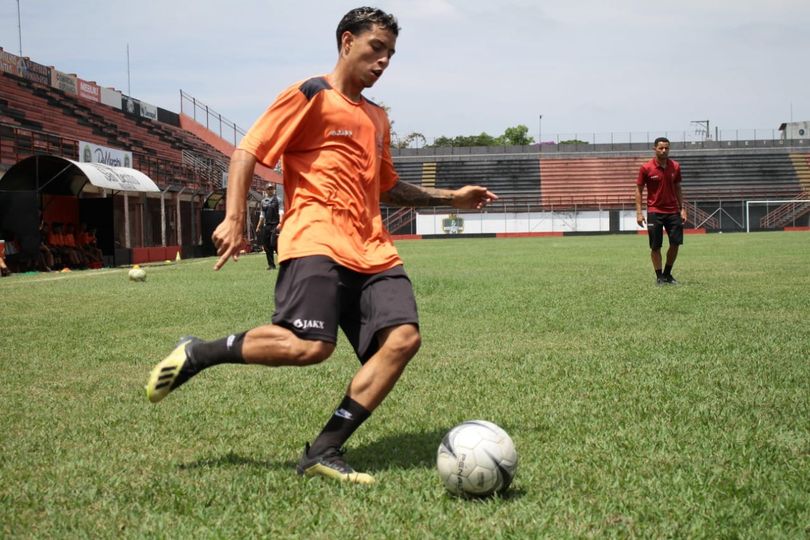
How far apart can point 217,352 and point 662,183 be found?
1118 centimetres

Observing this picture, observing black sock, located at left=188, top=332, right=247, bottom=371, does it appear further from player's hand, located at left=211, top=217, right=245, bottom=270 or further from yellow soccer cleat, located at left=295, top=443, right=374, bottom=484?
yellow soccer cleat, located at left=295, top=443, right=374, bottom=484

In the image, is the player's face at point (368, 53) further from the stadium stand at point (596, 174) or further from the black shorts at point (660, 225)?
→ the stadium stand at point (596, 174)

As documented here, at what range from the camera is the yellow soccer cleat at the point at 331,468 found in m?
3.80

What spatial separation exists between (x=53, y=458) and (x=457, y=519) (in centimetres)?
221

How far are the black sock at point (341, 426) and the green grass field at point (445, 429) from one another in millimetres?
196

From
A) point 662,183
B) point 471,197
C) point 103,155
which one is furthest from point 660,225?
point 103,155

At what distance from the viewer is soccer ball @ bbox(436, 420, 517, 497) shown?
3506 mm

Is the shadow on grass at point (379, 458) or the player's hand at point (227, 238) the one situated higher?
the player's hand at point (227, 238)

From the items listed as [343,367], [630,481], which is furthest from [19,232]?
[630,481]

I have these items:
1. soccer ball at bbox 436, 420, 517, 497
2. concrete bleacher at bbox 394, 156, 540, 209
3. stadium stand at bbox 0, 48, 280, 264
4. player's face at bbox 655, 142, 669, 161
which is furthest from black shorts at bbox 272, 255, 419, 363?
concrete bleacher at bbox 394, 156, 540, 209

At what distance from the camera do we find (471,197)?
487 cm

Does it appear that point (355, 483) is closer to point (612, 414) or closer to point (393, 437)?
point (393, 437)

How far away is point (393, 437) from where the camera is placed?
4.67 m

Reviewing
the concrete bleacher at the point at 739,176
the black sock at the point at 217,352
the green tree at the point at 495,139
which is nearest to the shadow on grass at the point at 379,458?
the black sock at the point at 217,352
